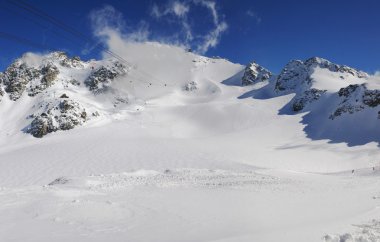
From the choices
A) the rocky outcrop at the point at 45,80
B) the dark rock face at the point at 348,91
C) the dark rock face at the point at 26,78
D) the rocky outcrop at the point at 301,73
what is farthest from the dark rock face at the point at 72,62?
the dark rock face at the point at 348,91

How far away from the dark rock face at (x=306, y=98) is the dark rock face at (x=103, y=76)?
214 feet

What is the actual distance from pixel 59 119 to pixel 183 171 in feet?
211

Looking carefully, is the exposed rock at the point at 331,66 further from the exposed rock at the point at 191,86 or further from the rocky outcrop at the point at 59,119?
the rocky outcrop at the point at 59,119

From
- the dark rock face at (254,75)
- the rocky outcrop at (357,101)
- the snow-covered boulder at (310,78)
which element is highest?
the dark rock face at (254,75)

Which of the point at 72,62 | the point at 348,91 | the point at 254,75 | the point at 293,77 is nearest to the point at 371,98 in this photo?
the point at 348,91

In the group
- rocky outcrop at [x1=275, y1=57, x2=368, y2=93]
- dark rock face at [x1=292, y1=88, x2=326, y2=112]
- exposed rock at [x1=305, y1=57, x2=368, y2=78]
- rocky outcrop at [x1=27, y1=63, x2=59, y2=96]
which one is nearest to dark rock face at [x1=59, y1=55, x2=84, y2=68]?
rocky outcrop at [x1=27, y1=63, x2=59, y2=96]

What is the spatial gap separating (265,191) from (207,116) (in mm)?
68892

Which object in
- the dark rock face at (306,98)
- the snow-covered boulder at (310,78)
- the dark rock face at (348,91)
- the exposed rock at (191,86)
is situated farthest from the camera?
the exposed rock at (191,86)

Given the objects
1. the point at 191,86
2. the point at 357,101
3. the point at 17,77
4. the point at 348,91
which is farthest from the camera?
the point at 191,86

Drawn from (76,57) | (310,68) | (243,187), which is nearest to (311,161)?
(243,187)

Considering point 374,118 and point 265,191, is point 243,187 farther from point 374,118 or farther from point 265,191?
point 374,118

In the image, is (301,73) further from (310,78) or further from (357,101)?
(357,101)

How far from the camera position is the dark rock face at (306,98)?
3575 inches

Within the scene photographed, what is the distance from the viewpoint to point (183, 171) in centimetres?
2903
